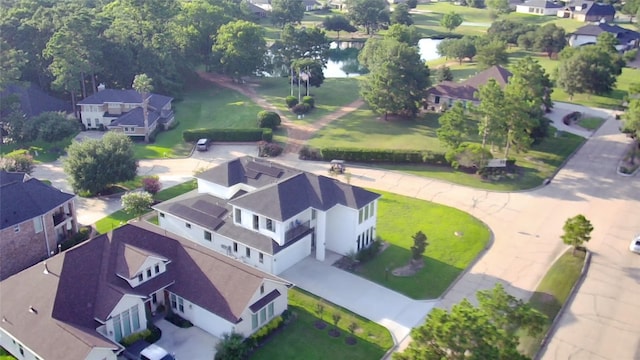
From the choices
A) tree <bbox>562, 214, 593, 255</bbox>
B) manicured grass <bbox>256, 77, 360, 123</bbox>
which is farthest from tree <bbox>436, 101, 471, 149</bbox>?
manicured grass <bbox>256, 77, 360, 123</bbox>

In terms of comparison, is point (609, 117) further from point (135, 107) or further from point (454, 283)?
point (135, 107)

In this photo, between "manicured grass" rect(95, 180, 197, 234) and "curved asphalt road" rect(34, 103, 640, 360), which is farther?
"manicured grass" rect(95, 180, 197, 234)

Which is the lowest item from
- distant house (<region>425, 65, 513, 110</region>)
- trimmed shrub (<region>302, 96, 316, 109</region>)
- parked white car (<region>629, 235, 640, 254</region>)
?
parked white car (<region>629, 235, 640, 254</region>)

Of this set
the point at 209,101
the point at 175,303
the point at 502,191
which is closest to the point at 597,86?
the point at 502,191

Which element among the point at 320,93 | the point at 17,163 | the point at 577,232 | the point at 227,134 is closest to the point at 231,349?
the point at 577,232

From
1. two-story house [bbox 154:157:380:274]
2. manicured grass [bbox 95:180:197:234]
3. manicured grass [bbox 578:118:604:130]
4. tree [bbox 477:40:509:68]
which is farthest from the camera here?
tree [bbox 477:40:509:68]

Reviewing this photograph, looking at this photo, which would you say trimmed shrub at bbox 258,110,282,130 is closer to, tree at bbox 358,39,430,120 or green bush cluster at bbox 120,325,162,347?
tree at bbox 358,39,430,120

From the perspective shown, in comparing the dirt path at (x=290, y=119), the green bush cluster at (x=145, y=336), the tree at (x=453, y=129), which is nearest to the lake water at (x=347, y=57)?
the dirt path at (x=290, y=119)
